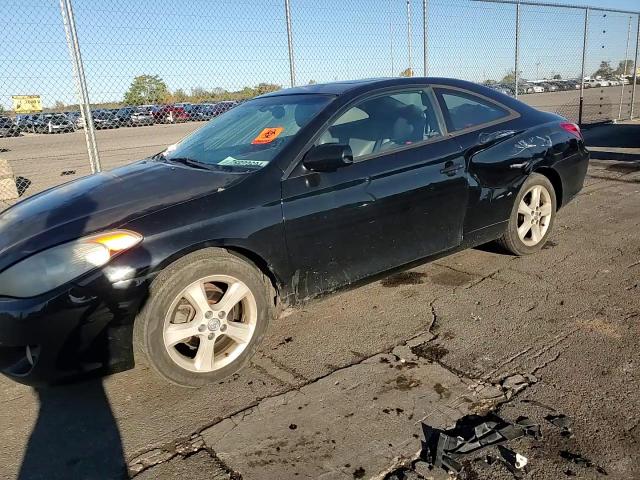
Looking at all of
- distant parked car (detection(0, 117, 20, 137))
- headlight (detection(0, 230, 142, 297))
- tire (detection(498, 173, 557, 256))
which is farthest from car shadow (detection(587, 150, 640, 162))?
distant parked car (detection(0, 117, 20, 137))

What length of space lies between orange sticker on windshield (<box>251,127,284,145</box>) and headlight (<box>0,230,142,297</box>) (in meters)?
1.17

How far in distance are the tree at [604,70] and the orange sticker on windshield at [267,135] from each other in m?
14.3

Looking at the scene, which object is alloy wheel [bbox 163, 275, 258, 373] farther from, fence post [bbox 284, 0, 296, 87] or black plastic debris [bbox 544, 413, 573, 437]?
fence post [bbox 284, 0, 296, 87]

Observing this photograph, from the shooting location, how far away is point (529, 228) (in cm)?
462

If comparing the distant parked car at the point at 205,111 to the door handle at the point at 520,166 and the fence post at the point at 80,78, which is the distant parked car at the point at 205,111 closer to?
the fence post at the point at 80,78

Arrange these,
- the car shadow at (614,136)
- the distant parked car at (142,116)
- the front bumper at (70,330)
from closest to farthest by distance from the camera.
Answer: the front bumper at (70,330), the distant parked car at (142,116), the car shadow at (614,136)

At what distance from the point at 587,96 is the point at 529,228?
15562 mm

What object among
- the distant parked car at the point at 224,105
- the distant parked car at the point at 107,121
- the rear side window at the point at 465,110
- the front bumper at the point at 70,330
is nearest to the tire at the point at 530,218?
the rear side window at the point at 465,110

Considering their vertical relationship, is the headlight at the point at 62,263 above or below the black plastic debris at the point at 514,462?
above

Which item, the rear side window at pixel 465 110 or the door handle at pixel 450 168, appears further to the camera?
the rear side window at pixel 465 110

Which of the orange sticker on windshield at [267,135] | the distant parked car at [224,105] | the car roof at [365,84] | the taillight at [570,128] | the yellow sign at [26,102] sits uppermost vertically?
the yellow sign at [26,102]

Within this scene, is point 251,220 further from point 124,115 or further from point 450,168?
point 124,115

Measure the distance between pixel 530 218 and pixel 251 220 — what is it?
2785mm

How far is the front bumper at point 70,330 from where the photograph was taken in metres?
2.50
